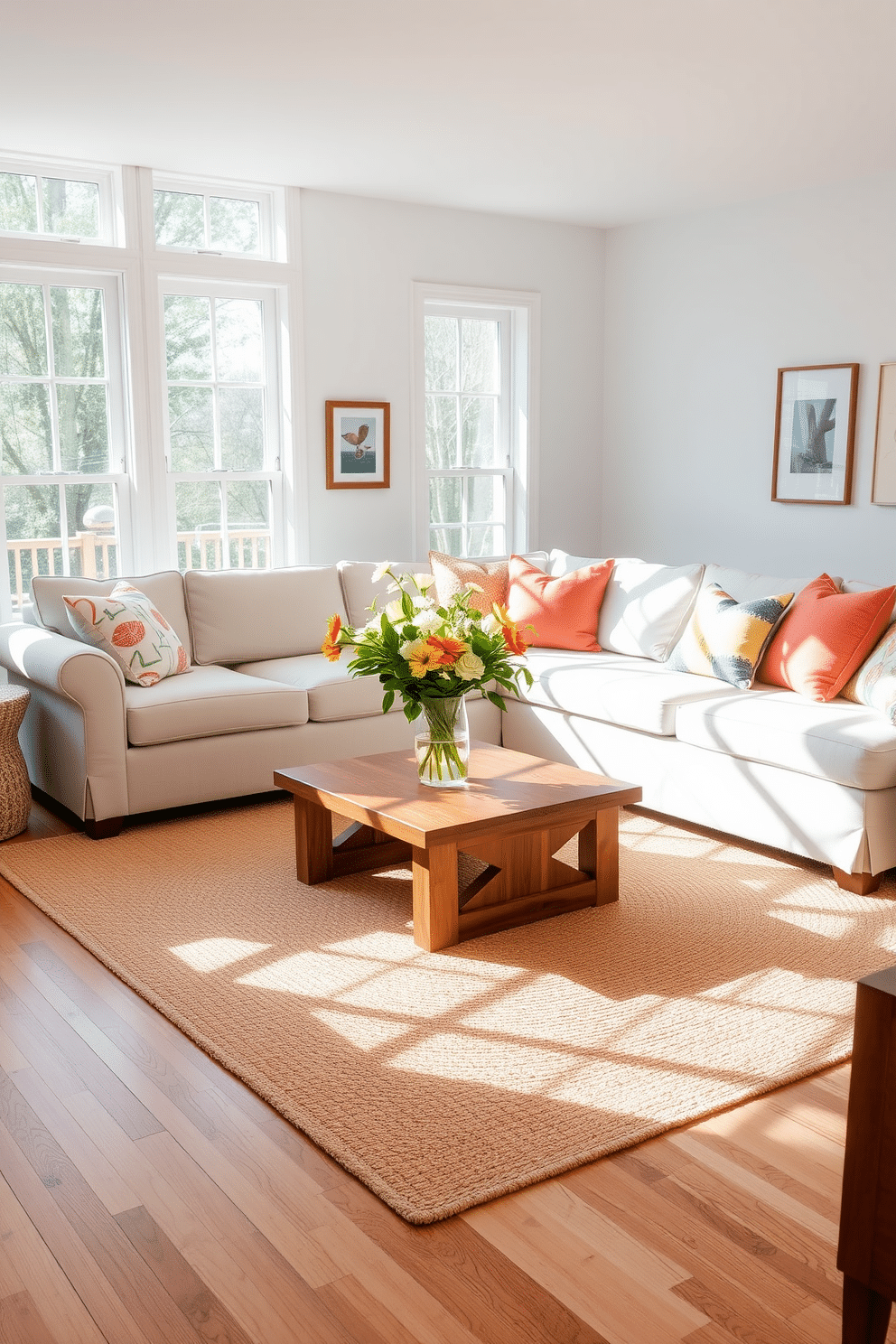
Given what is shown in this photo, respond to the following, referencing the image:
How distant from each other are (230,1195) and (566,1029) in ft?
3.04

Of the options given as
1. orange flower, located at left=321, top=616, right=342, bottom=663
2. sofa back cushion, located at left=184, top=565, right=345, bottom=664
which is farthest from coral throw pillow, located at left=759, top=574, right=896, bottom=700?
sofa back cushion, located at left=184, top=565, right=345, bottom=664

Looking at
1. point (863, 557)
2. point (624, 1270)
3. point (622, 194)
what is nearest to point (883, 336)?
point (863, 557)

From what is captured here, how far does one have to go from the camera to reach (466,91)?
4.09 m

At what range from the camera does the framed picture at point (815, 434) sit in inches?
217

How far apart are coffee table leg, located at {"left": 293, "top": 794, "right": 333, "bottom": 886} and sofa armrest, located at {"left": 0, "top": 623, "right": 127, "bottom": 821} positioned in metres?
0.87

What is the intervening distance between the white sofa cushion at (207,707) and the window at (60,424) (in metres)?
1.04

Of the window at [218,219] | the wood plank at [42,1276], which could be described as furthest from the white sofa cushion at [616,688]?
the wood plank at [42,1276]

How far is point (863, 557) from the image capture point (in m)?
5.55

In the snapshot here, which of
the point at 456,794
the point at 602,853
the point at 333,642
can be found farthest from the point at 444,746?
the point at 602,853

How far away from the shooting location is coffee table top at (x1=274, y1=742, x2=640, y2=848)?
3.18 meters

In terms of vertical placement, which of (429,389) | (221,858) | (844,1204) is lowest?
(221,858)

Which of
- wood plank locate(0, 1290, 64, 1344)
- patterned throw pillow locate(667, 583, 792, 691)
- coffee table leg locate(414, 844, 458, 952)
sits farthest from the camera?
patterned throw pillow locate(667, 583, 792, 691)

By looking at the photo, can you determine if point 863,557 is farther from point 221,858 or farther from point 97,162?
point 97,162

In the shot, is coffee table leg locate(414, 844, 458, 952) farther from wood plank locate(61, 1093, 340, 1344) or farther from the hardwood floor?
wood plank locate(61, 1093, 340, 1344)
